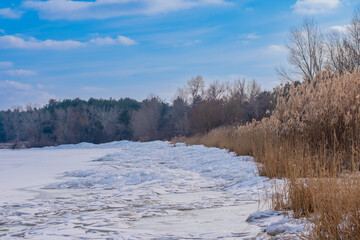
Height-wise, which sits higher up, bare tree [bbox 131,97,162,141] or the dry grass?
bare tree [bbox 131,97,162,141]

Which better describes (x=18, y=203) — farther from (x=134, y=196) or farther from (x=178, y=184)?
(x=178, y=184)

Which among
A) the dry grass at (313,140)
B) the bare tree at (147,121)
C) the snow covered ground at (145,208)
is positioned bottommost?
the snow covered ground at (145,208)

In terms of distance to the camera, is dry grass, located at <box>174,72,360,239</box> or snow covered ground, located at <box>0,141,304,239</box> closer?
snow covered ground, located at <box>0,141,304,239</box>

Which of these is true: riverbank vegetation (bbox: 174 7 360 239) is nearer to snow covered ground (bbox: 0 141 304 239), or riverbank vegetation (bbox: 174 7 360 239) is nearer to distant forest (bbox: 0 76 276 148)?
snow covered ground (bbox: 0 141 304 239)

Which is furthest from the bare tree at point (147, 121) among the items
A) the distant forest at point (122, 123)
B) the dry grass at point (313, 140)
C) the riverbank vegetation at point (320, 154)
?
the dry grass at point (313, 140)

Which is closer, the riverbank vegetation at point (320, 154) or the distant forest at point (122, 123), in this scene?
the riverbank vegetation at point (320, 154)

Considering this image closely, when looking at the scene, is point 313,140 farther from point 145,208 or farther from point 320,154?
point 145,208

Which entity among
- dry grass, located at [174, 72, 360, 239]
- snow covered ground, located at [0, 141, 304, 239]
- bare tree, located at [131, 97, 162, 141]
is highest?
bare tree, located at [131, 97, 162, 141]

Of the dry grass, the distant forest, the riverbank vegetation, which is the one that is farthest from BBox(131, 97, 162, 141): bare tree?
the dry grass

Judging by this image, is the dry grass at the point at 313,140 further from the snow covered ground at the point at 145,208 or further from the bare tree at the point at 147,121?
the bare tree at the point at 147,121

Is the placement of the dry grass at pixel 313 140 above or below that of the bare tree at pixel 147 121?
below

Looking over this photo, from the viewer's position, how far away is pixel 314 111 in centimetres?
671

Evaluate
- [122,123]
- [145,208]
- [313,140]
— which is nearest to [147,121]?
[122,123]

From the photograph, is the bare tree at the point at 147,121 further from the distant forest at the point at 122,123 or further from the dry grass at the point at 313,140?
the dry grass at the point at 313,140
